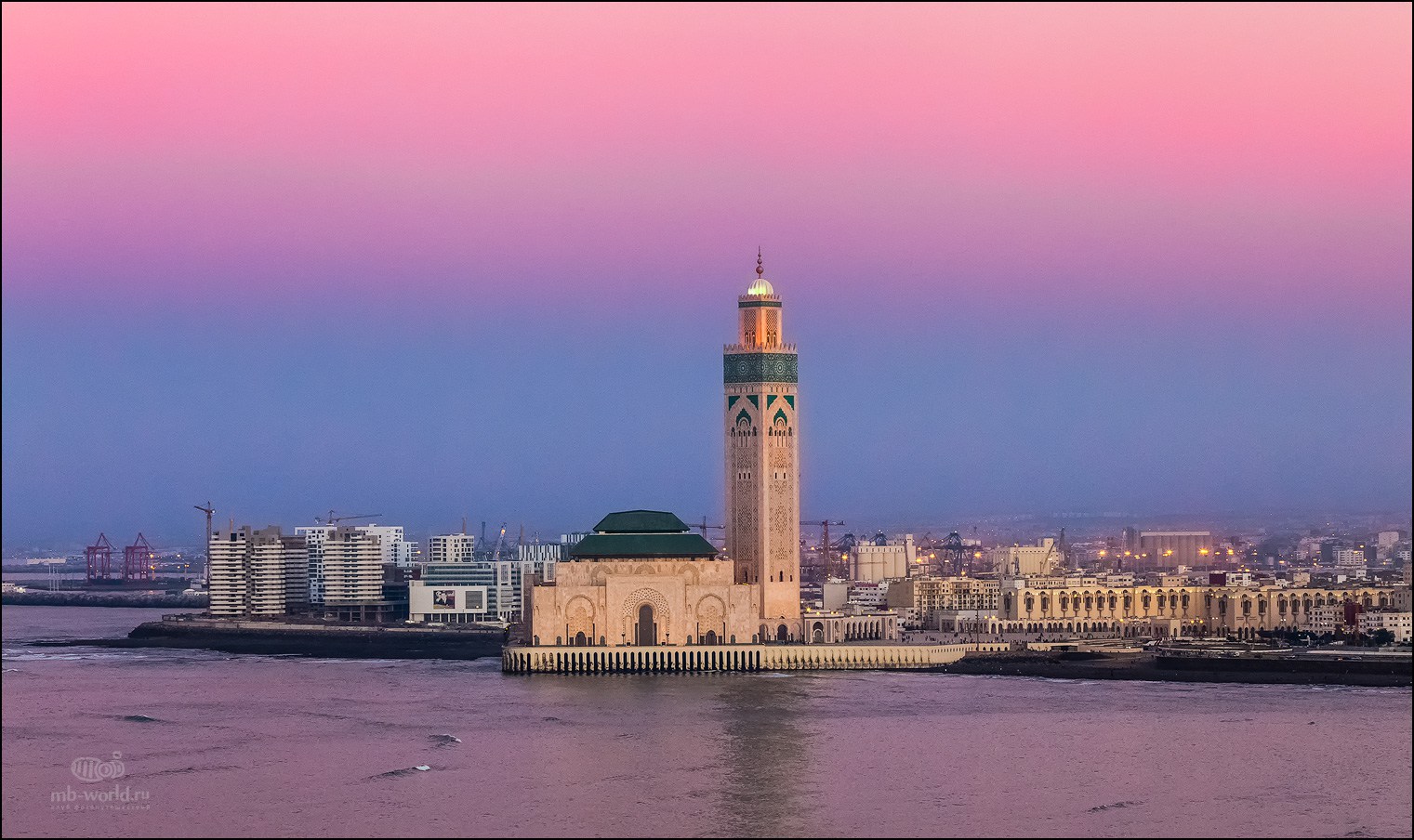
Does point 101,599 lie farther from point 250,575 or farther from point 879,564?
point 879,564

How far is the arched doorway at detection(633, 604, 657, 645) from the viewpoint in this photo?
67.2 metres

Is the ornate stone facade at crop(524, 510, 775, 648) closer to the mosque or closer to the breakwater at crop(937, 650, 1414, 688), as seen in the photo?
the mosque

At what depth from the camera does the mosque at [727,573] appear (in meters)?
67.2

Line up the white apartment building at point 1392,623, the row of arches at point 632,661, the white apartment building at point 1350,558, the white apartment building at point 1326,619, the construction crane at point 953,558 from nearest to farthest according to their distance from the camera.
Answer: the row of arches at point 632,661 → the white apartment building at point 1392,623 → the white apartment building at point 1326,619 → the white apartment building at point 1350,558 → the construction crane at point 953,558

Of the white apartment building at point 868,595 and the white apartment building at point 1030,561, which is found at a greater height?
the white apartment building at point 1030,561

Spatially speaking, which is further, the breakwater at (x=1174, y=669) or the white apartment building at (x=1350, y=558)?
the white apartment building at (x=1350, y=558)

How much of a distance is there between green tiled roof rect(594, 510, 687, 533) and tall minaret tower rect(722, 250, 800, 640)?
2.16 m

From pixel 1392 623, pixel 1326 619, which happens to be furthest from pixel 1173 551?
pixel 1392 623

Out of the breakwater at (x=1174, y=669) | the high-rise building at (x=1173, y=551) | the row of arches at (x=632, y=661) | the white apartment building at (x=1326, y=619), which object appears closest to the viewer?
the breakwater at (x=1174, y=669)

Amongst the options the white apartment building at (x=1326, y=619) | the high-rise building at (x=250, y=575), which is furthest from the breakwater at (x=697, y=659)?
the high-rise building at (x=250, y=575)

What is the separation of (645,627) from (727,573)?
2785 millimetres

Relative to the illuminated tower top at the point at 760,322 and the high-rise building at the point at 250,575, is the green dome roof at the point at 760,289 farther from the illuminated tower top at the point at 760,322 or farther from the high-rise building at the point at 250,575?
the high-rise building at the point at 250,575

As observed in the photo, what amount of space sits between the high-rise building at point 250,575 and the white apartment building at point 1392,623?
161 feet

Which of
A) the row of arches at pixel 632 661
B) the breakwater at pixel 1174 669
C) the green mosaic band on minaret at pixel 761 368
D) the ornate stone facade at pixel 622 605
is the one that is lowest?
the breakwater at pixel 1174 669
